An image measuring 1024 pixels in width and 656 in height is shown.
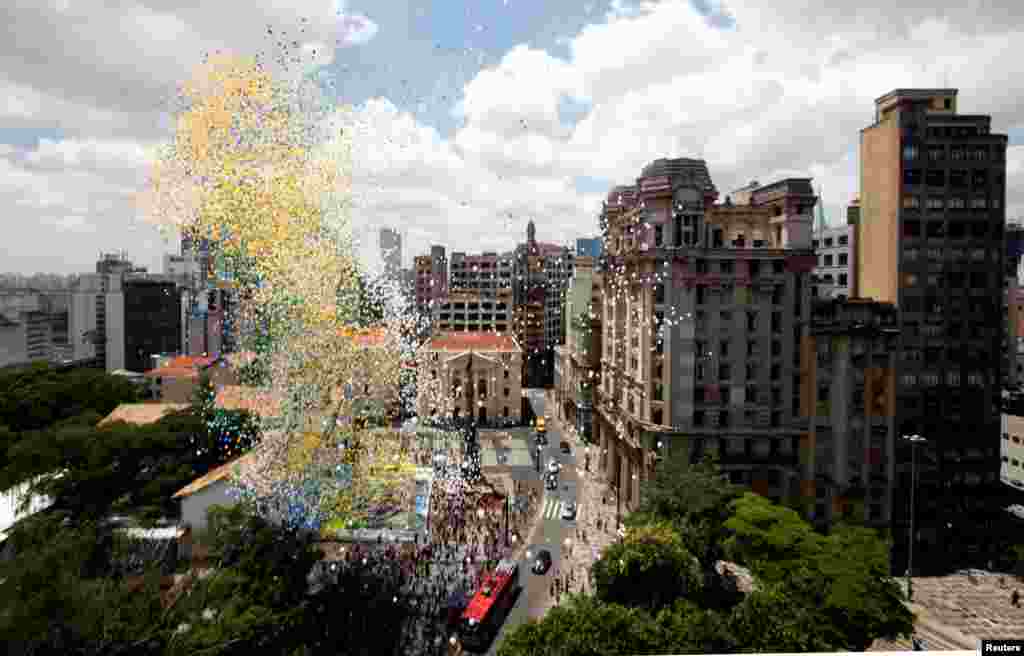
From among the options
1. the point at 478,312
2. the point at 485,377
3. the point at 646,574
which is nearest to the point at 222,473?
the point at 646,574

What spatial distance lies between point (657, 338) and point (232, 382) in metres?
8.71

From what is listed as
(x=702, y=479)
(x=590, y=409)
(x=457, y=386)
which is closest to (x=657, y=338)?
(x=702, y=479)

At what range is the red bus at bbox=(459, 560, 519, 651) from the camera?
28.1 feet

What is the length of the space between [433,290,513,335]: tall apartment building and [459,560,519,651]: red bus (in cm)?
1881

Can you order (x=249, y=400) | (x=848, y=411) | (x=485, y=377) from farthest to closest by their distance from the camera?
(x=485, y=377), (x=848, y=411), (x=249, y=400)

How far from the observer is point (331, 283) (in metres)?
7.25

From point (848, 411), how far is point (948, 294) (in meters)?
4.65

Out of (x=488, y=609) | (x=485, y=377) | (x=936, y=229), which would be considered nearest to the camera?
(x=488, y=609)

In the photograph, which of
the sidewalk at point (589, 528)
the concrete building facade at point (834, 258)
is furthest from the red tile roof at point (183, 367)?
the concrete building facade at point (834, 258)

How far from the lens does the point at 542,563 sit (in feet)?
37.8

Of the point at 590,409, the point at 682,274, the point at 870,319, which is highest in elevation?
the point at 682,274

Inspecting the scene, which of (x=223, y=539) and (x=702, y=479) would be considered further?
(x=702, y=479)

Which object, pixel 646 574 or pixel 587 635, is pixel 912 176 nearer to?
pixel 646 574

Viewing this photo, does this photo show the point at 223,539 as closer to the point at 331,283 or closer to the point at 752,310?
the point at 331,283
